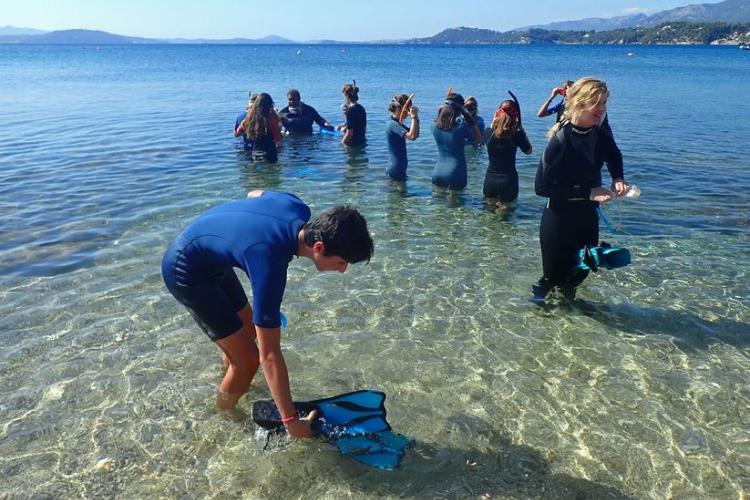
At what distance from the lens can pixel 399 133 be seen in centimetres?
1034

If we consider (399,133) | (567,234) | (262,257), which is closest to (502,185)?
(399,133)

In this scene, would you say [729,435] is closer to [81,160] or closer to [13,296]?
[13,296]

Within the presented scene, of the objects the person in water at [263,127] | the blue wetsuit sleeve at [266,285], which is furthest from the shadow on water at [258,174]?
the blue wetsuit sleeve at [266,285]

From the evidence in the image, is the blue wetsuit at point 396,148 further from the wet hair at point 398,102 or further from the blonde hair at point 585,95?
the blonde hair at point 585,95

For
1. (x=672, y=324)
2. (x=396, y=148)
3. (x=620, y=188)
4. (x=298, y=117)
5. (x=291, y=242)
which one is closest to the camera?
(x=291, y=242)

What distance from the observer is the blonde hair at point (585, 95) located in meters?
4.52

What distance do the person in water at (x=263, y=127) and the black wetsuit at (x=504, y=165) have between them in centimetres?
515

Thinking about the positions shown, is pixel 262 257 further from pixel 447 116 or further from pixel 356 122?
pixel 356 122

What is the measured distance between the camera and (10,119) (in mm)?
21203

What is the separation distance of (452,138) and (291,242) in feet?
23.3

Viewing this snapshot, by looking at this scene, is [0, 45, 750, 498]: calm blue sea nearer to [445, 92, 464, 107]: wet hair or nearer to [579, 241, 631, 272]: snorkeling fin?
[579, 241, 631, 272]: snorkeling fin

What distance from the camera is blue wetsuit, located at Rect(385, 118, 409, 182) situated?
10.3m

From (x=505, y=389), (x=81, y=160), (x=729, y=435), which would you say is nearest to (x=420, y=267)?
(x=505, y=389)

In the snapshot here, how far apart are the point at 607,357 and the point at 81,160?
1388 cm
